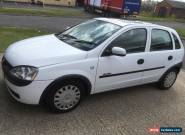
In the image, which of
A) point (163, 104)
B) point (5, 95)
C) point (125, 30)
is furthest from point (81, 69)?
point (163, 104)

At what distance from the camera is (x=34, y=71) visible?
402cm

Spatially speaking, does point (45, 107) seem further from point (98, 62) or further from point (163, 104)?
point (163, 104)

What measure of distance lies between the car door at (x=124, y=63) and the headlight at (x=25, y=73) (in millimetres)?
1204

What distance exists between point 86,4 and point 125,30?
92.3ft

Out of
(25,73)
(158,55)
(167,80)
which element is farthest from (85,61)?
(167,80)

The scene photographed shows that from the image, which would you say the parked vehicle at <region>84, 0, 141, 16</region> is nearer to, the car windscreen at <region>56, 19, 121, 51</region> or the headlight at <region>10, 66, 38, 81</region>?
the car windscreen at <region>56, 19, 121, 51</region>

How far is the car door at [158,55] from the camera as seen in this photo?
18.0 ft

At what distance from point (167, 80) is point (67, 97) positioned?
2.88 meters

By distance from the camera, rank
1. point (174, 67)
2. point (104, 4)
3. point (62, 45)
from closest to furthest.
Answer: point (62, 45) → point (174, 67) → point (104, 4)

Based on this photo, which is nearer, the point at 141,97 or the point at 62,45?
the point at 62,45

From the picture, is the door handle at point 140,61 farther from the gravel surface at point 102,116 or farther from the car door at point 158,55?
the gravel surface at point 102,116

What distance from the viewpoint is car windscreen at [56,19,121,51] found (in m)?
4.80

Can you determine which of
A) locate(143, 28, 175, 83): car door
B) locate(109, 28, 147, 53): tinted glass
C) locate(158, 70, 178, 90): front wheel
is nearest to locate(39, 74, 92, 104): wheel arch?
locate(109, 28, 147, 53): tinted glass

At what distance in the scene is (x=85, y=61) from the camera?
4457mm
